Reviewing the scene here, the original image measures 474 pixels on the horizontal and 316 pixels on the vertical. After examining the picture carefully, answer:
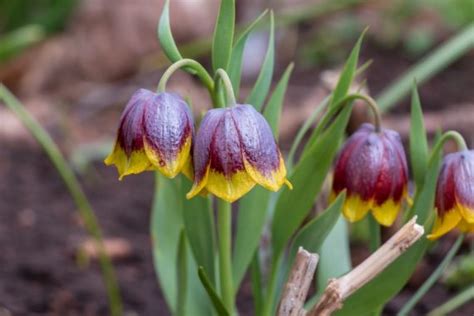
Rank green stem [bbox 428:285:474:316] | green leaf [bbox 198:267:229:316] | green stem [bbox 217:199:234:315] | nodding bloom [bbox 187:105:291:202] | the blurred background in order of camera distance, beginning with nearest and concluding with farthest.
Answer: nodding bloom [bbox 187:105:291:202] → green leaf [bbox 198:267:229:316] → green stem [bbox 217:199:234:315] → green stem [bbox 428:285:474:316] → the blurred background

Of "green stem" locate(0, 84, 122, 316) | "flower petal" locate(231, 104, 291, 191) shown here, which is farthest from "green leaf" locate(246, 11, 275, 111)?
"green stem" locate(0, 84, 122, 316)

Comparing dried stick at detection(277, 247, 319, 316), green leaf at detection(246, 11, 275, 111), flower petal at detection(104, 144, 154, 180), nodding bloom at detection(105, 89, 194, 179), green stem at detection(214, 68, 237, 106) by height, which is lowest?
dried stick at detection(277, 247, 319, 316)

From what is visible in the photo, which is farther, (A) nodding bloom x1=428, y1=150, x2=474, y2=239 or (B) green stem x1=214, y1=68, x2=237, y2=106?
(A) nodding bloom x1=428, y1=150, x2=474, y2=239

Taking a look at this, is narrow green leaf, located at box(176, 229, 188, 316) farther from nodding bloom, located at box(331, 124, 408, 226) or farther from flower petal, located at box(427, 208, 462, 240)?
flower petal, located at box(427, 208, 462, 240)

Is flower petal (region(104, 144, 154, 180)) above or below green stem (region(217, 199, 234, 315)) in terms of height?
above

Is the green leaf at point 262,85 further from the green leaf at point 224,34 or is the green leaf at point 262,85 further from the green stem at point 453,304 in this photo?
the green stem at point 453,304
